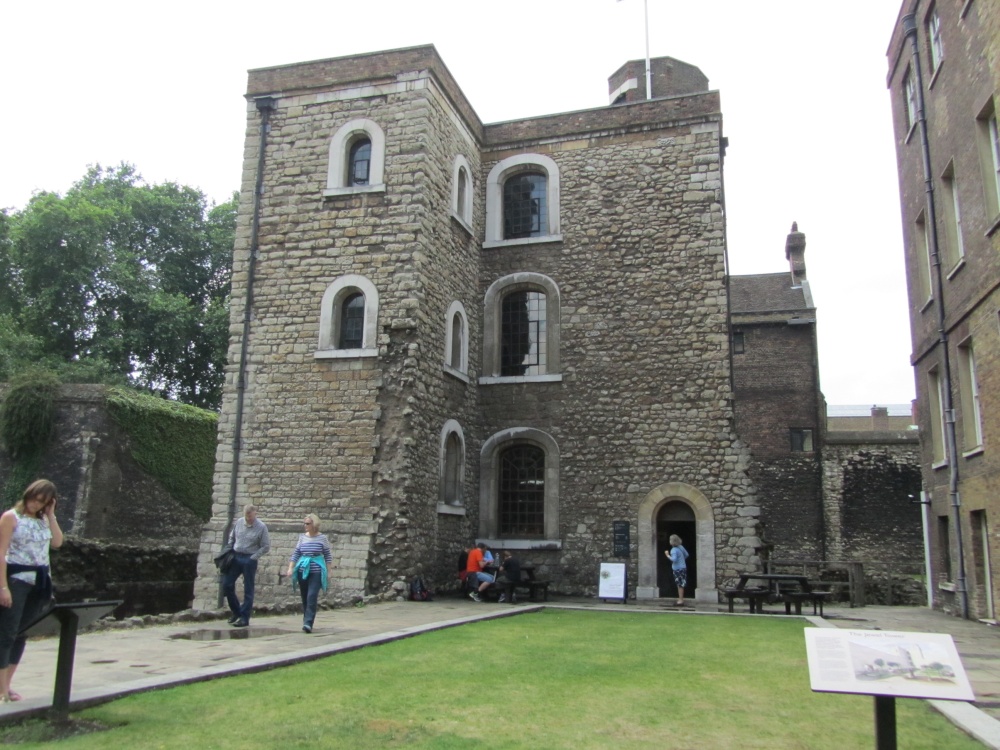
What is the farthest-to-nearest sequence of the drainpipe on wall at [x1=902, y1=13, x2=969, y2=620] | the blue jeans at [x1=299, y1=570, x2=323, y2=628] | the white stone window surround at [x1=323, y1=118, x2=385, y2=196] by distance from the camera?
the white stone window surround at [x1=323, y1=118, x2=385, y2=196], the drainpipe on wall at [x1=902, y1=13, x2=969, y2=620], the blue jeans at [x1=299, y1=570, x2=323, y2=628]

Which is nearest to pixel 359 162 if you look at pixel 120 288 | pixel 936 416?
pixel 936 416

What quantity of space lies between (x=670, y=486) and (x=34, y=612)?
13250 mm

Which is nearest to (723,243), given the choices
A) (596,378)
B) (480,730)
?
(596,378)

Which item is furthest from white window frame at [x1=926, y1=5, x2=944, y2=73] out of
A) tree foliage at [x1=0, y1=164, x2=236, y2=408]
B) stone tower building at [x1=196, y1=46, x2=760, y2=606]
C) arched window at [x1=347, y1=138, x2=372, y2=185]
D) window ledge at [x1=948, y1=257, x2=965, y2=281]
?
tree foliage at [x1=0, y1=164, x2=236, y2=408]

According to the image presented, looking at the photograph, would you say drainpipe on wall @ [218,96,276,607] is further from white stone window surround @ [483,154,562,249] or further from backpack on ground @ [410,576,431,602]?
white stone window surround @ [483,154,562,249]

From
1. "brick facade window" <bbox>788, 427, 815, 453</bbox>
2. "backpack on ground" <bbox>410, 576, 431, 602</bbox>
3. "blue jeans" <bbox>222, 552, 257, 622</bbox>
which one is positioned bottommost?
"backpack on ground" <bbox>410, 576, 431, 602</bbox>

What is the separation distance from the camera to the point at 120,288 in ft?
103

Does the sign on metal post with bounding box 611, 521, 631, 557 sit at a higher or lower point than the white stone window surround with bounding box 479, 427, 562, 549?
lower

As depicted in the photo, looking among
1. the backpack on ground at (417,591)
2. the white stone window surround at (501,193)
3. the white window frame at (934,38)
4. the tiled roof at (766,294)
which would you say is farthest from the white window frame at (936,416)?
the tiled roof at (766,294)

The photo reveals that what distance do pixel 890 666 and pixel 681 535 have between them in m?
13.8

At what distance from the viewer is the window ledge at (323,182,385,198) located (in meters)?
16.7

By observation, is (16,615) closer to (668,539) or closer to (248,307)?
(248,307)

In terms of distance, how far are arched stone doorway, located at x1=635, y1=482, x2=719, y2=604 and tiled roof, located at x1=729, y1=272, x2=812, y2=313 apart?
15.3 m

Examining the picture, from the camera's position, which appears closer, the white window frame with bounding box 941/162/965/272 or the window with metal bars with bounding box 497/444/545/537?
the white window frame with bounding box 941/162/965/272
